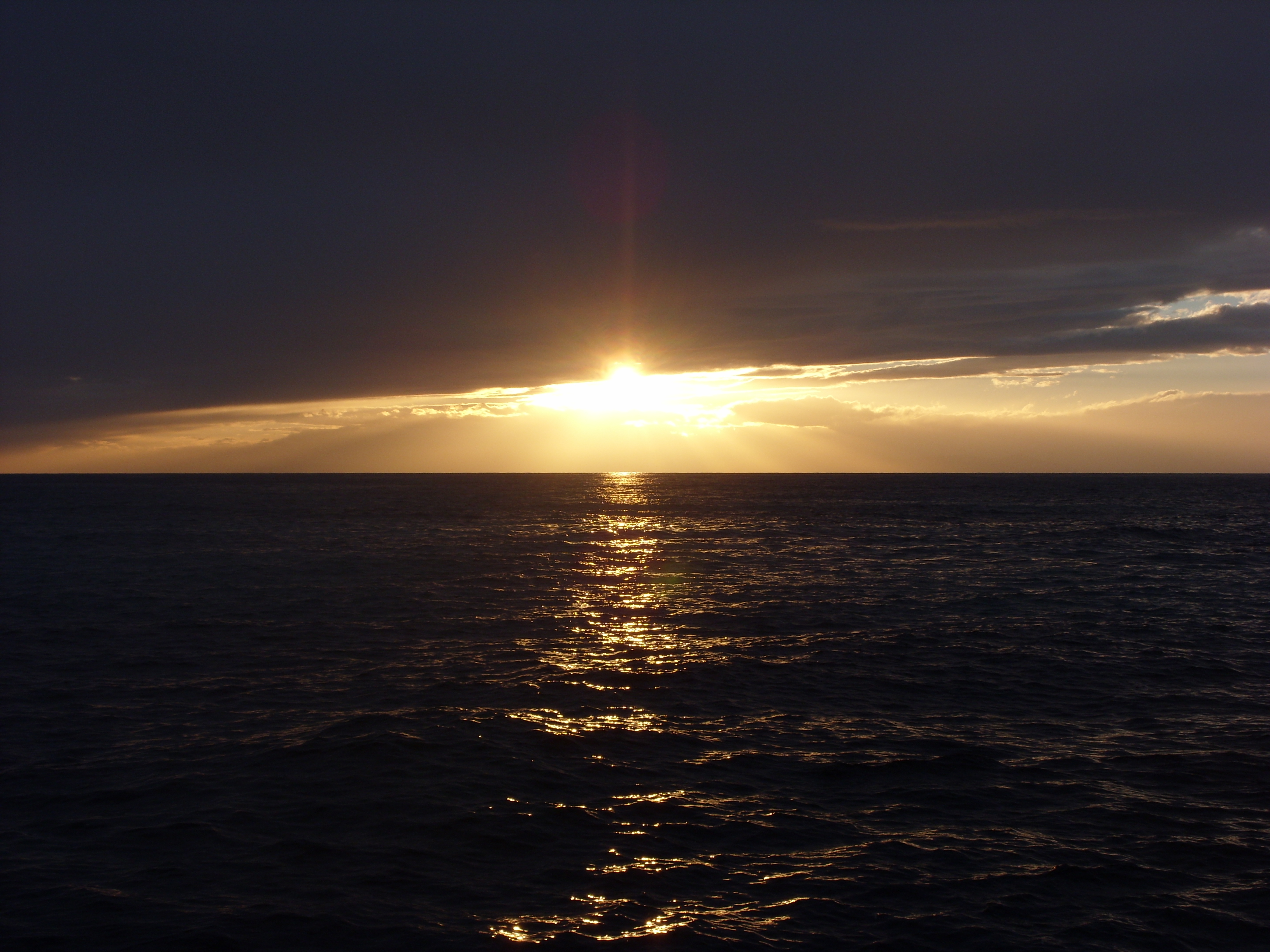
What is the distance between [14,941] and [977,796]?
15.9 metres

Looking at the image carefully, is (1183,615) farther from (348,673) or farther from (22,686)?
(22,686)

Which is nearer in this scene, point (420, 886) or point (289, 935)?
point (289, 935)

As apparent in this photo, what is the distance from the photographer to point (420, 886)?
43.1 ft

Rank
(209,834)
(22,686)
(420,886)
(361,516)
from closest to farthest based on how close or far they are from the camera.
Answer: (420,886), (209,834), (22,686), (361,516)

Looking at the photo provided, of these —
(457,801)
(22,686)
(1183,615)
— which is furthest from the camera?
(1183,615)

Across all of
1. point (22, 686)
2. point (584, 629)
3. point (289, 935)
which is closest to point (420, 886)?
point (289, 935)

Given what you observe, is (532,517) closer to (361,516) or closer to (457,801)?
(361,516)

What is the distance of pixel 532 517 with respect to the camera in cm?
10788

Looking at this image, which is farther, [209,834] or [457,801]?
[457,801]

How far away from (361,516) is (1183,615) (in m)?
88.7

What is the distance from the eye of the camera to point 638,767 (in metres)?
18.2

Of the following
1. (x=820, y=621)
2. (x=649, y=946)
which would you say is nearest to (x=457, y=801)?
(x=649, y=946)

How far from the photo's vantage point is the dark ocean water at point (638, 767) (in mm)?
12477

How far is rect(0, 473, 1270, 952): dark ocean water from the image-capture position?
12.5m
